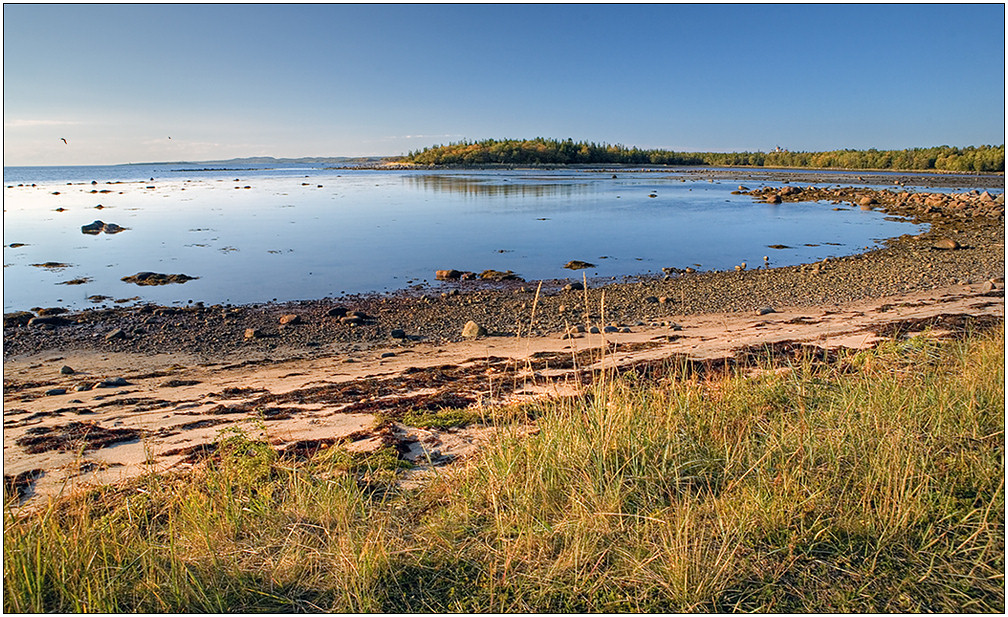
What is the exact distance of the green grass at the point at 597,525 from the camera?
2873 millimetres

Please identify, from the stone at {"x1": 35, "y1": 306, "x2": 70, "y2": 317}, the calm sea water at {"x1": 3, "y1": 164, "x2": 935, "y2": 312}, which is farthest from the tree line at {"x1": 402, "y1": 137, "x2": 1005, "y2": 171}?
the stone at {"x1": 35, "y1": 306, "x2": 70, "y2": 317}

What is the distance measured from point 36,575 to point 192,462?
207cm

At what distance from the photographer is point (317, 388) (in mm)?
7406

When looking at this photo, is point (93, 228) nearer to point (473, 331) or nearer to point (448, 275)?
point (448, 275)

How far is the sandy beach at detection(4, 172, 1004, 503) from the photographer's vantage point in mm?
5441

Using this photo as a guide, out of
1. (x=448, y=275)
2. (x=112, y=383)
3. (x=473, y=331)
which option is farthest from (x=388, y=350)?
(x=448, y=275)

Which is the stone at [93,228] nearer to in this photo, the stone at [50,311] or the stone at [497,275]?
the stone at [50,311]

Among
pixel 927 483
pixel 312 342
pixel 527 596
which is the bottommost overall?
pixel 312 342

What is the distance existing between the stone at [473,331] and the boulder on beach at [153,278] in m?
9.17

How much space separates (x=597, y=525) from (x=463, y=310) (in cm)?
913

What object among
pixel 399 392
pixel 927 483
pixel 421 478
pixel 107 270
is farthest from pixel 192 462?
pixel 107 270

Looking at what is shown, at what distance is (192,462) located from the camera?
4.94 metres

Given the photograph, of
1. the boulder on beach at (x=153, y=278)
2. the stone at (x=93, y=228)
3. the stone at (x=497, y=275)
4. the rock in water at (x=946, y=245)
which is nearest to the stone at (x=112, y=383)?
the boulder on beach at (x=153, y=278)

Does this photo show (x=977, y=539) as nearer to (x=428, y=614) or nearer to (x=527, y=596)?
(x=527, y=596)
